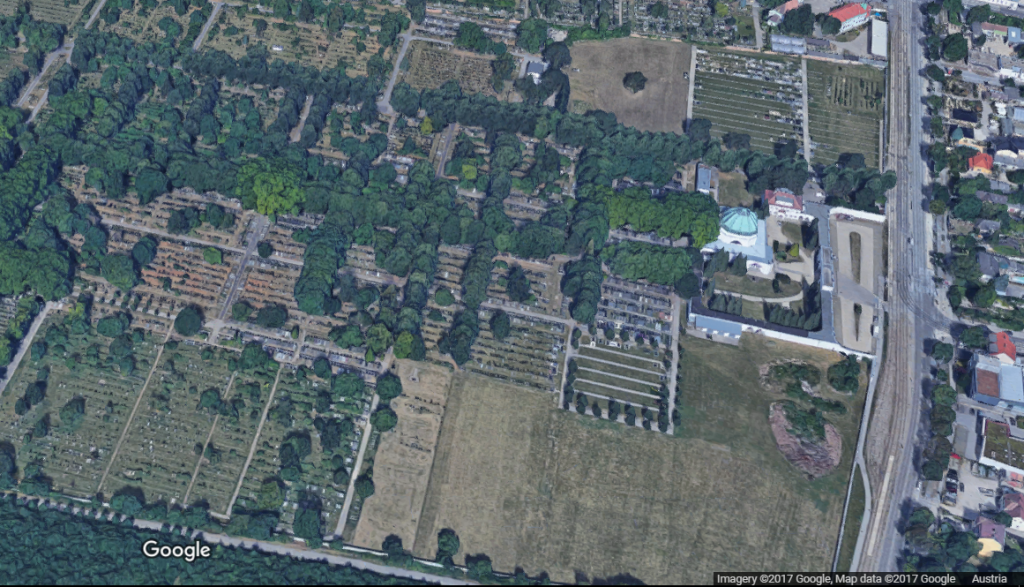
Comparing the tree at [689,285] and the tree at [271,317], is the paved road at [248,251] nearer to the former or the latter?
the tree at [271,317]

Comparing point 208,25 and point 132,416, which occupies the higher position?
point 208,25

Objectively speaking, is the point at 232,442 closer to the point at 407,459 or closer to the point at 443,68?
the point at 407,459

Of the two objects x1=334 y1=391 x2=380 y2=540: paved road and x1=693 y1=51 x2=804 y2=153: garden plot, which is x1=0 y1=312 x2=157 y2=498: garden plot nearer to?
x1=334 y1=391 x2=380 y2=540: paved road

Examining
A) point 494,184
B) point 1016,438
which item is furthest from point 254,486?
point 1016,438

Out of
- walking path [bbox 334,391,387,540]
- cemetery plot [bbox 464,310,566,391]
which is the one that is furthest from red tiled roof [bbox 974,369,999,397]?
walking path [bbox 334,391,387,540]

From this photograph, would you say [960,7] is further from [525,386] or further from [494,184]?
[525,386]

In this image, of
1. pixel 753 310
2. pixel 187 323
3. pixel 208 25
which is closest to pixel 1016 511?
pixel 753 310

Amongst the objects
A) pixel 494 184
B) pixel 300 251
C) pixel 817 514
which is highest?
pixel 494 184
